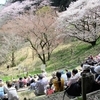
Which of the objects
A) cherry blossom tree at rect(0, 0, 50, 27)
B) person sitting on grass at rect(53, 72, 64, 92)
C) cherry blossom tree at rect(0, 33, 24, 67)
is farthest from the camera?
cherry blossom tree at rect(0, 0, 50, 27)

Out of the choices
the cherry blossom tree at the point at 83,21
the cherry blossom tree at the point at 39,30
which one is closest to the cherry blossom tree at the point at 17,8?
the cherry blossom tree at the point at 39,30

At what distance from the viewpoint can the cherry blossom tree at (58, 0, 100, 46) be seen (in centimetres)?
2220

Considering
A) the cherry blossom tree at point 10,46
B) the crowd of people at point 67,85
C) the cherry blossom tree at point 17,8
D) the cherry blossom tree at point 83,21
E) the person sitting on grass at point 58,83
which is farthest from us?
the cherry blossom tree at point 17,8

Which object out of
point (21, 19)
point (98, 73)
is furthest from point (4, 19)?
point (98, 73)

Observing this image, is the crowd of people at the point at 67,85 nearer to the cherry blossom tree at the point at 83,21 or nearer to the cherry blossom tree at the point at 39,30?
the cherry blossom tree at the point at 83,21

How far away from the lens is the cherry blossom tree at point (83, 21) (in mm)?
22203

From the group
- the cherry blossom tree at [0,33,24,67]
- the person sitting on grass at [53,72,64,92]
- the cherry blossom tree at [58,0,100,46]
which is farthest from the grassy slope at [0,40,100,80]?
the person sitting on grass at [53,72,64,92]

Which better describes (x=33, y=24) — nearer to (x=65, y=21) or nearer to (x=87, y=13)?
(x=65, y=21)

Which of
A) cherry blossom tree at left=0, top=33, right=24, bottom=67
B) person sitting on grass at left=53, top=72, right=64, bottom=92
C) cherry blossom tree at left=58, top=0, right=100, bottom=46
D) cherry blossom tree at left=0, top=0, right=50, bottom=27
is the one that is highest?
person sitting on grass at left=53, top=72, right=64, bottom=92

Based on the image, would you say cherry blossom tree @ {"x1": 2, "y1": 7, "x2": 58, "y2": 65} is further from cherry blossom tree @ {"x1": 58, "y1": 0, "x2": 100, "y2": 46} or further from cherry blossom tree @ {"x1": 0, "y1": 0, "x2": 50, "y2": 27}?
cherry blossom tree @ {"x1": 0, "y1": 0, "x2": 50, "y2": 27}

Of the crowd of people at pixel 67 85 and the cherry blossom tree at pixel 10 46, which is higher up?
the crowd of people at pixel 67 85

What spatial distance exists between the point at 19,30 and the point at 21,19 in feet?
5.79

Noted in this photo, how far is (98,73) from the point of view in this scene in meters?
7.56

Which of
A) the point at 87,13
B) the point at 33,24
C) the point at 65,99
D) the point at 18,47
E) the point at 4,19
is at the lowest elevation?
the point at 18,47
